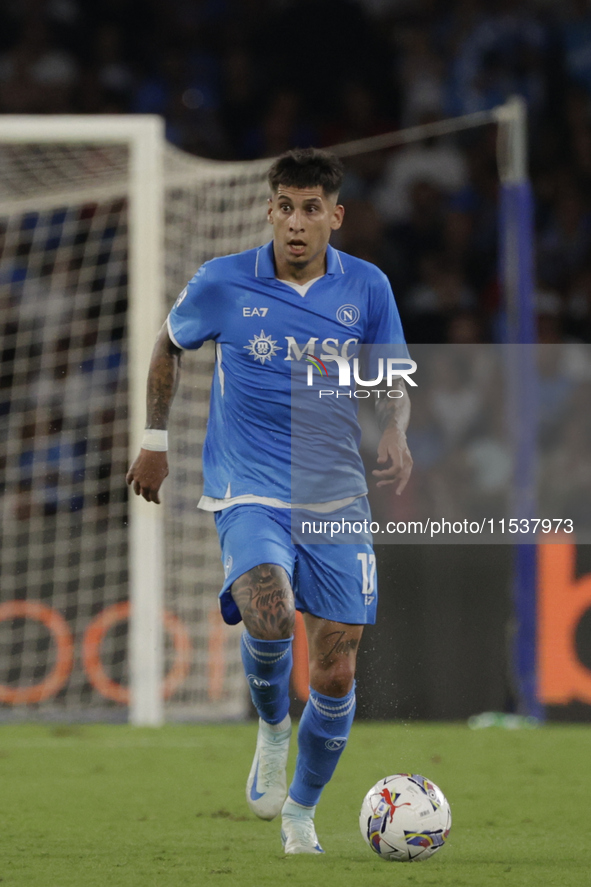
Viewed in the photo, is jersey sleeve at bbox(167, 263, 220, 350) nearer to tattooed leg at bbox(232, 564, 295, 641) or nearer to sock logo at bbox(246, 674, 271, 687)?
tattooed leg at bbox(232, 564, 295, 641)

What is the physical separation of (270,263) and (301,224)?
19 cm

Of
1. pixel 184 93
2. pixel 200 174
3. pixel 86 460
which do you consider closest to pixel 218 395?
pixel 200 174

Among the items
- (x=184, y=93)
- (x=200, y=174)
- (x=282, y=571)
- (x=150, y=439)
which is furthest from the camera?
(x=184, y=93)

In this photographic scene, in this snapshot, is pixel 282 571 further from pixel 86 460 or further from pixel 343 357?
pixel 86 460

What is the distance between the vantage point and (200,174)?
7.95 m

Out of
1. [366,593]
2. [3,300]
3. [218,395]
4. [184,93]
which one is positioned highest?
[184,93]

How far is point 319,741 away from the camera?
13.7 ft

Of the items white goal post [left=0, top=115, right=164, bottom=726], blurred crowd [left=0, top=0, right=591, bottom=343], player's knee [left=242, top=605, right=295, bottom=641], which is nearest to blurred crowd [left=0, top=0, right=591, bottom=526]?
blurred crowd [left=0, top=0, right=591, bottom=343]

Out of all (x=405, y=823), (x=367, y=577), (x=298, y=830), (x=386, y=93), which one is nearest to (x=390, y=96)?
(x=386, y=93)

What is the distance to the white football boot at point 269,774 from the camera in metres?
4.20

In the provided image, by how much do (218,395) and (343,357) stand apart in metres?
0.43

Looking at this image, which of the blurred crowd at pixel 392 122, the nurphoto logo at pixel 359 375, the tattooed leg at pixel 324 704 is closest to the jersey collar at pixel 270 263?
the nurphoto logo at pixel 359 375

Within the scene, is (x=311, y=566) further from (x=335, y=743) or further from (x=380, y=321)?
(x=380, y=321)

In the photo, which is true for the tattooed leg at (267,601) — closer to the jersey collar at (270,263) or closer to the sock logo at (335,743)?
the sock logo at (335,743)
